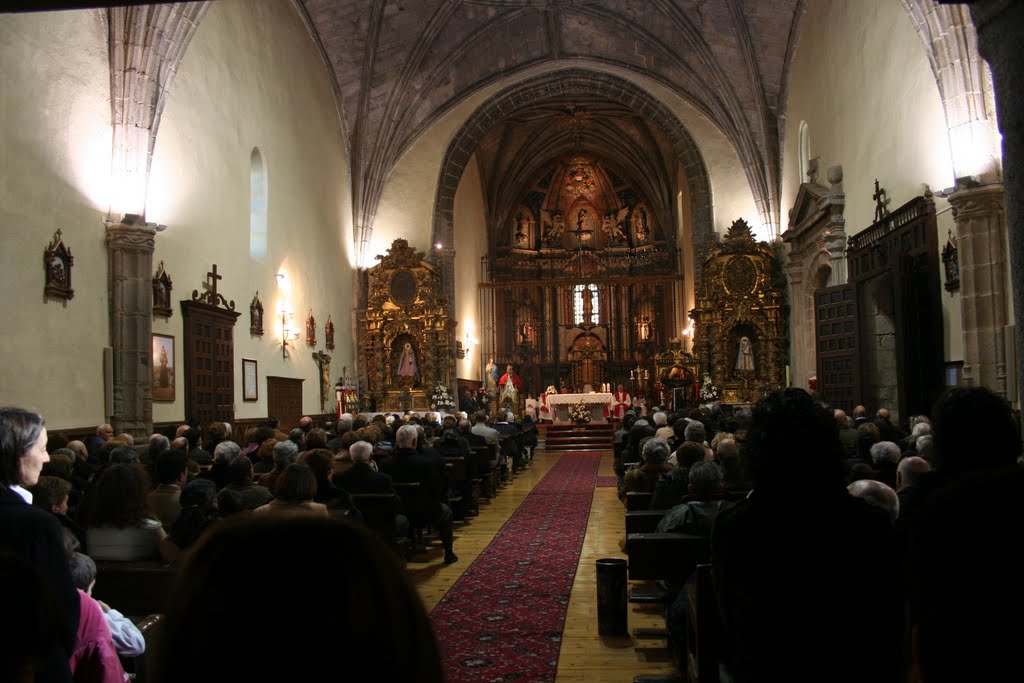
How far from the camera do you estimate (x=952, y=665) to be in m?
1.98

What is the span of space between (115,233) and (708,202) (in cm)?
1625

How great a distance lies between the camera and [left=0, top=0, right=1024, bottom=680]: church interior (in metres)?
11.0

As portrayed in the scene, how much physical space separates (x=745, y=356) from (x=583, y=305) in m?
14.9

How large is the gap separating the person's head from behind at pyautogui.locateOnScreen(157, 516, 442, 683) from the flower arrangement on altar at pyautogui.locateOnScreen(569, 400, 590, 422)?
23.2 m

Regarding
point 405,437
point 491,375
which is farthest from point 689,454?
point 491,375

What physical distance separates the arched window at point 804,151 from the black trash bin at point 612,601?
16004 millimetres

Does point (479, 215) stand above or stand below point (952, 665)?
above

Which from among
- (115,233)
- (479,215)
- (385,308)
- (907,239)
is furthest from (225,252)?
(479,215)

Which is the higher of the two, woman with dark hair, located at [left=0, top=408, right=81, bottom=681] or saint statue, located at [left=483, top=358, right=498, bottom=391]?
saint statue, located at [left=483, top=358, right=498, bottom=391]

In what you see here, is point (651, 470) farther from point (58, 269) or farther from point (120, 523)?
point (58, 269)

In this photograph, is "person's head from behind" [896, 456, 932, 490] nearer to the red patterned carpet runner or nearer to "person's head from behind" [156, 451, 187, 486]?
the red patterned carpet runner

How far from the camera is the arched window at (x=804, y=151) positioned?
19.9 meters

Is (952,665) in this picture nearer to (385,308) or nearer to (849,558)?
(849,558)

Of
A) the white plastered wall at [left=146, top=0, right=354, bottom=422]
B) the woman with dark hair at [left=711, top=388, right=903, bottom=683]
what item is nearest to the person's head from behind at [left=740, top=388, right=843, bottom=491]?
the woman with dark hair at [left=711, top=388, right=903, bottom=683]
